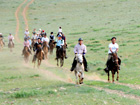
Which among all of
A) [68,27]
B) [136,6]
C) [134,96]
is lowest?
[134,96]

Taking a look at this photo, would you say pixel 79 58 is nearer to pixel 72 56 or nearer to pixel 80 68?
pixel 80 68

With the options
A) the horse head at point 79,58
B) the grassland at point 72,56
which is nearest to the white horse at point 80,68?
the horse head at point 79,58

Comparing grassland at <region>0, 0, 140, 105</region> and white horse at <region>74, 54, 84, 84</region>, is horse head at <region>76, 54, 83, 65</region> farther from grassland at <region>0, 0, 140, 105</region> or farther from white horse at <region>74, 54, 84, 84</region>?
grassland at <region>0, 0, 140, 105</region>

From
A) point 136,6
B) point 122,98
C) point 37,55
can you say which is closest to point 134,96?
point 122,98

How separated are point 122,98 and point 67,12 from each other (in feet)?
211

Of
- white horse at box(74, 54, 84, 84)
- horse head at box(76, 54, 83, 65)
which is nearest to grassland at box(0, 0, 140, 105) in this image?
white horse at box(74, 54, 84, 84)

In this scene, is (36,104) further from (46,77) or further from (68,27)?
(68,27)

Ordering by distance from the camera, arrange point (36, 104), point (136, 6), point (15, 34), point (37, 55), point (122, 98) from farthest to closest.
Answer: point (136, 6) < point (15, 34) < point (37, 55) < point (122, 98) < point (36, 104)

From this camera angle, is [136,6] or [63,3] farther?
[63,3]

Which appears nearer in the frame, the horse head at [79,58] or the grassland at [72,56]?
the grassland at [72,56]

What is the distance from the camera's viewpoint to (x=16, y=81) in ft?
72.1

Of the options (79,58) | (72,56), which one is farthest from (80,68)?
(72,56)

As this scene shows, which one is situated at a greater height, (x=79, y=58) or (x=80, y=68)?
(x=79, y=58)

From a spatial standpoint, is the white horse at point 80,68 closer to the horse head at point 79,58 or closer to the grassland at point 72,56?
the horse head at point 79,58
